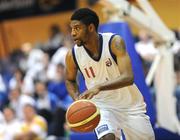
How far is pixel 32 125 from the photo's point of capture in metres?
11.5

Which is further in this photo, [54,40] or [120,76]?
[54,40]

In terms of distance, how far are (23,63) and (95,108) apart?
10.8m

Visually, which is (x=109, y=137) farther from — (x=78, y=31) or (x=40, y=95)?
(x=40, y=95)

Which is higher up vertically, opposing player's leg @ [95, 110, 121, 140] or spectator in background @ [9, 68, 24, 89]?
opposing player's leg @ [95, 110, 121, 140]

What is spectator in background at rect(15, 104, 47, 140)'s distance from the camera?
10918mm

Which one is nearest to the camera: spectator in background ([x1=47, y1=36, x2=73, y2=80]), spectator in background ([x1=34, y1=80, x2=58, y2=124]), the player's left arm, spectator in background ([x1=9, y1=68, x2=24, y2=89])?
the player's left arm

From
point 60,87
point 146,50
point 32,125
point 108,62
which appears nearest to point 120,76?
point 108,62

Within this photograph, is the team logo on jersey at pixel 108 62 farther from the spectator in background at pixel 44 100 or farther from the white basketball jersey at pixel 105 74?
the spectator in background at pixel 44 100

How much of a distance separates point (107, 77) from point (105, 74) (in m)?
0.04

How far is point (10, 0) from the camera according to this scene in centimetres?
2016

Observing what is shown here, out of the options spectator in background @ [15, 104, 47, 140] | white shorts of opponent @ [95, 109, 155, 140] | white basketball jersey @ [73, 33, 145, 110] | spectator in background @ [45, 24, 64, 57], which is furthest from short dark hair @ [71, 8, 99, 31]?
A: spectator in background @ [45, 24, 64, 57]

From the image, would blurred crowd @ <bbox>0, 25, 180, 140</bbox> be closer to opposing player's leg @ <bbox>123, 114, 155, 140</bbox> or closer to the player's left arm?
opposing player's leg @ <bbox>123, 114, 155, 140</bbox>

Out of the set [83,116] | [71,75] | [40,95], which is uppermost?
[71,75]

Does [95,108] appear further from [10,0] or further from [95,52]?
[10,0]
